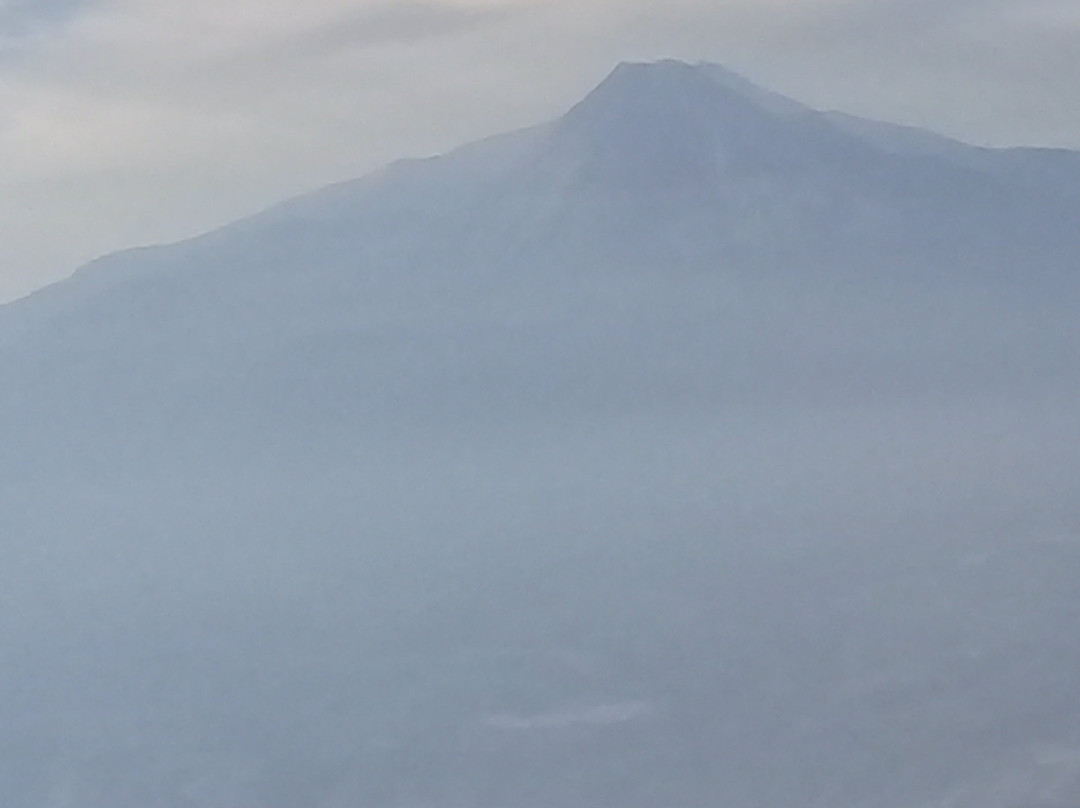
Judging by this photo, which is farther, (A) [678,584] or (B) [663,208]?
(B) [663,208]

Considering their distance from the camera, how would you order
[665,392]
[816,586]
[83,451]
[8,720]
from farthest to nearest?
[83,451], [665,392], [816,586], [8,720]

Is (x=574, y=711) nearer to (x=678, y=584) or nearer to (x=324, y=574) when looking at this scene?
(x=678, y=584)

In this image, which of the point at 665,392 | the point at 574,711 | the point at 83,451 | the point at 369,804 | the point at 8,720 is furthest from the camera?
the point at 83,451

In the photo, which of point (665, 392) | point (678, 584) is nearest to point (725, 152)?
point (665, 392)

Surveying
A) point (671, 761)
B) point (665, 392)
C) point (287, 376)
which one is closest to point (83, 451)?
point (287, 376)

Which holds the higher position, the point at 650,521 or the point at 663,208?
the point at 663,208

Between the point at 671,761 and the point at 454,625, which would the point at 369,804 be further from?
the point at 454,625
